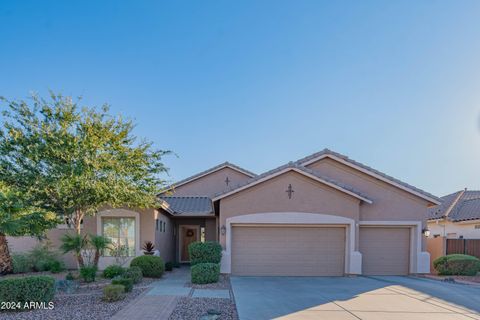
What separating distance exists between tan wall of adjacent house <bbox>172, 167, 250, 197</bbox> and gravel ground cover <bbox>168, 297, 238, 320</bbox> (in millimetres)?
15431

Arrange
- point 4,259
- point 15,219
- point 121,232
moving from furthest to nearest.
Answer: point 121,232 < point 4,259 < point 15,219

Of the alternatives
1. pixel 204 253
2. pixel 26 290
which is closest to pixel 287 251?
pixel 204 253

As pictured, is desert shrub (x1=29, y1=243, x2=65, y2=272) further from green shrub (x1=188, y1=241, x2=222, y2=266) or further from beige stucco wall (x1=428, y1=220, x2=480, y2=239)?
beige stucco wall (x1=428, y1=220, x2=480, y2=239)

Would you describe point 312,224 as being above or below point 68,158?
below

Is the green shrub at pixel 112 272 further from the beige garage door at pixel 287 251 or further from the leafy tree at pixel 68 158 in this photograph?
the beige garage door at pixel 287 251

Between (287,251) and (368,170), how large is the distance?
Answer: 18.4 ft

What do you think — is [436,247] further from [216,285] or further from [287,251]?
[216,285]

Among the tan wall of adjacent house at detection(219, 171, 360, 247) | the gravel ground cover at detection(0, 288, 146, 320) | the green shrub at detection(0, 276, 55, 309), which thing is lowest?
the gravel ground cover at detection(0, 288, 146, 320)

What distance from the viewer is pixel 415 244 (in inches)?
621

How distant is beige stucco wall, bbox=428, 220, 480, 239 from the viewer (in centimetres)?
1997

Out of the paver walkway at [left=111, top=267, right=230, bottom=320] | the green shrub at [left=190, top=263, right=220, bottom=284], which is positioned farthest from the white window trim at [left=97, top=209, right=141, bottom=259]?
the green shrub at [left=190, top=263, right=220, bottom=284]

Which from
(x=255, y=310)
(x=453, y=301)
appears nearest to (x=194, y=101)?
(x=255, y=310)

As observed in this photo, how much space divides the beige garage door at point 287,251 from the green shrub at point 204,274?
2560mm

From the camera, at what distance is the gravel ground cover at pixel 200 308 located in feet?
26.2
